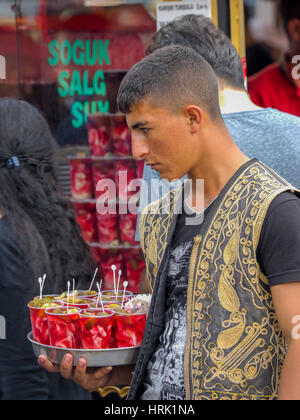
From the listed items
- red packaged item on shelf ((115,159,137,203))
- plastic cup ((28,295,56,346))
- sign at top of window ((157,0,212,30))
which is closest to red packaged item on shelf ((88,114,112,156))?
red packaged item on shelf ((115,159,137,203))

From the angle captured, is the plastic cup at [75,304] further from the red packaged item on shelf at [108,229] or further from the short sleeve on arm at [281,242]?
the red packaged item on shelf at [108,229]

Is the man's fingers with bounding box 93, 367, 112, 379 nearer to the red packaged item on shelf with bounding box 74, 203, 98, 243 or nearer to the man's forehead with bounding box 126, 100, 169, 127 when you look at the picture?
the man's forehead with bounding box 126, 100, 169, 127

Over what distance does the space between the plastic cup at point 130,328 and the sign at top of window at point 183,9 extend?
2.63 metres

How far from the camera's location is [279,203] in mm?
1720

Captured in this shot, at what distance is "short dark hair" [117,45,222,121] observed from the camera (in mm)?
1913

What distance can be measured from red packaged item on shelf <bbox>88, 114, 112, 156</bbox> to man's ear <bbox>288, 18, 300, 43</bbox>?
1.61 meters

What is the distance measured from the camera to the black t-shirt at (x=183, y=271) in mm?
1648

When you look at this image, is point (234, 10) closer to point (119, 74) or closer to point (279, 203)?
point (119, 74)

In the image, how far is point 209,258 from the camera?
185 centimetres

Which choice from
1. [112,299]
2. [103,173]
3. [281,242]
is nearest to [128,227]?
[103,173]

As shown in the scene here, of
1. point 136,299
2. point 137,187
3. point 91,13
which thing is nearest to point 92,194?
point 137,187

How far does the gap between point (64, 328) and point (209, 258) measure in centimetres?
56

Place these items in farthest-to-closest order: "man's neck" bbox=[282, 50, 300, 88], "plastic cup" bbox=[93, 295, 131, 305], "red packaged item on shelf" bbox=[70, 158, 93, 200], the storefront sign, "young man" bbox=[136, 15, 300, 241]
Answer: "red packaged item on shelf" bbox=[70, 158, 93, 200], the storefront sign, "man's neck" bbox=[282, 50, 300, 88], "young man" bbox=[136, 15, 300, 241], "plastic cup" bbox=[93, 295, 131, 305]

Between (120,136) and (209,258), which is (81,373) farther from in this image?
(120,136)
